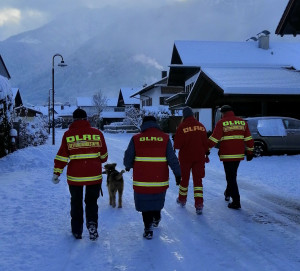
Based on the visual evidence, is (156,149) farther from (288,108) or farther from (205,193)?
(288,108)

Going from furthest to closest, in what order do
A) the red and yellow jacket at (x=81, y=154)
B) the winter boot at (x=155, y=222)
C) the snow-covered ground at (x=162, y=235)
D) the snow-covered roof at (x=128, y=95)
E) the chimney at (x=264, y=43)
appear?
1. the snow-covered roof at (x=128, y=95)
2. the chimney at (x=264, y=43)
3. the winter boot at (x=155, y=222)
4. the red and yellow jacket at (x=81, y=154)
5. the snow-covered ground at (x=162, y=235)

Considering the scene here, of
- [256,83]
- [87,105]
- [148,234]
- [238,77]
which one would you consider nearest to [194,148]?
[148,234]

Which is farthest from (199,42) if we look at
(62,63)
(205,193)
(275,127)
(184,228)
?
(184,228)

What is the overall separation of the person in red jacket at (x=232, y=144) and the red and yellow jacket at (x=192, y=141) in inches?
11.4

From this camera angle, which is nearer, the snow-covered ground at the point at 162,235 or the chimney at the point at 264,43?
the snow-covered ground at the point at 162,235

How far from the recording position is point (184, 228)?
239 inches

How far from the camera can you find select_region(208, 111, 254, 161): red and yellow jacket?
725 centimetres

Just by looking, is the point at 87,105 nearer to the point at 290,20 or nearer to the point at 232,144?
→ the point at 290,20

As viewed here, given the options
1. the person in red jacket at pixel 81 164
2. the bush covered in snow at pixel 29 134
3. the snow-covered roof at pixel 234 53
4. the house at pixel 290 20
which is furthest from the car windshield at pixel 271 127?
the snow-covered roof at pixel 234 53

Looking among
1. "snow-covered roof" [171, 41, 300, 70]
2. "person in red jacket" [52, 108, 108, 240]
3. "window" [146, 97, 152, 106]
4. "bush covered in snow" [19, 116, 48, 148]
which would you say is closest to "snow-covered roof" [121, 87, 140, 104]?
"window" [146, 97, 152, 106]

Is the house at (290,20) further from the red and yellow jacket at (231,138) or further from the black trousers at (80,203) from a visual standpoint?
the black trousers at (80,203)

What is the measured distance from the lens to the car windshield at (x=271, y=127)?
1645 cm

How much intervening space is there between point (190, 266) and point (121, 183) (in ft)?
10.1

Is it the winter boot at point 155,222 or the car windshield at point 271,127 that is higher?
the car windshield at point 271,127
